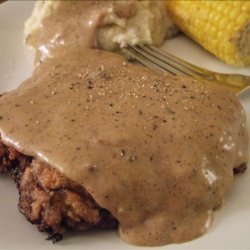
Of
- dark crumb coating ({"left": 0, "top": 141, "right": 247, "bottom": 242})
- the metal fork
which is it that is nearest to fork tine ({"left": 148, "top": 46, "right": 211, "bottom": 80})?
the metal fork

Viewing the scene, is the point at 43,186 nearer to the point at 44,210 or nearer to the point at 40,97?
the point at 44,210

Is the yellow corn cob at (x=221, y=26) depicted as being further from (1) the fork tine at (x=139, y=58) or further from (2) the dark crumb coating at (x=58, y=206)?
(2) the dark crumb coating at (x=58, y=206)

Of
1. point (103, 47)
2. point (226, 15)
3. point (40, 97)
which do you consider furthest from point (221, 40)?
point (40, 97)

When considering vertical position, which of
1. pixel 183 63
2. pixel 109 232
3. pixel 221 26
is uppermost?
pixel 221 26

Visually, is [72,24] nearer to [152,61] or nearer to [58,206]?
[152,61]

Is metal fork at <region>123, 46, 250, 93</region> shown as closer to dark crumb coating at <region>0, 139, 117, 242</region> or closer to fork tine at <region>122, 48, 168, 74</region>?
fork tine at <region>122, 48, 168, 74</region>

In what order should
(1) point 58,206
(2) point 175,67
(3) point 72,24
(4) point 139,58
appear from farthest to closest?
(3) point 72,24
(4) point 139,58
(2) point 175,67
(1) point 58,206

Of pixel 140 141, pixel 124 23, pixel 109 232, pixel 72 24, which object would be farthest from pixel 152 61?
pixel 109 232
